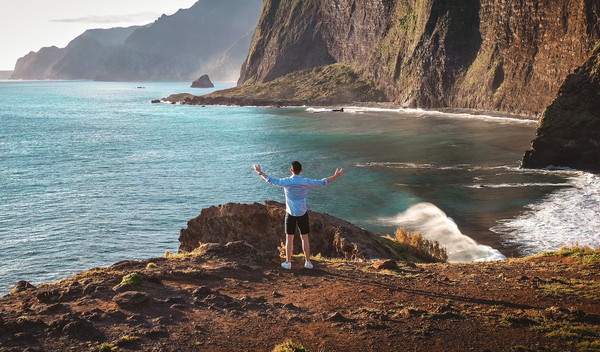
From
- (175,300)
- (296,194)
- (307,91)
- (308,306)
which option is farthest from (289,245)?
(307,91)

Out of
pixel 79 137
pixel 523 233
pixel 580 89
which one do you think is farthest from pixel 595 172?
pixel 79 137

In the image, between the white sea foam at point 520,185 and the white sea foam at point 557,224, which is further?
the white sea foam at point 520,185

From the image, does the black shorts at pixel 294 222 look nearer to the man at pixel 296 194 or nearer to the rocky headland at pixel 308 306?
the man at pixel 296 194

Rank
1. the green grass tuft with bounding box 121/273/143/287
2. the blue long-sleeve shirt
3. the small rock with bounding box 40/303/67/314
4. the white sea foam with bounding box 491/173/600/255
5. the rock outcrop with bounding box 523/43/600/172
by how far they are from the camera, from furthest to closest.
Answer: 1. the rock outcrop with bounding box 523/43/600/172
2. the white sea foam with bounding box 491/173/600/255
3. the blue long-sleeve shirt
4. the green grass tuft with bounding box 121/273/143/287
5. the small rock with bounding box 40/303/67/314

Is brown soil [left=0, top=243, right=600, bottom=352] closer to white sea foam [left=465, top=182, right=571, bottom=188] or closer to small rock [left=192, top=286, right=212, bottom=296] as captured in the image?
small rock [left=192, top=286, right=212, bottom=296]

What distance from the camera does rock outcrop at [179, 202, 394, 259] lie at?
738 inches

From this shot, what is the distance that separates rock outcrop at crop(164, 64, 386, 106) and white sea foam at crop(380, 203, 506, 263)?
112459 mm

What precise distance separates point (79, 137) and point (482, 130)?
5637cm

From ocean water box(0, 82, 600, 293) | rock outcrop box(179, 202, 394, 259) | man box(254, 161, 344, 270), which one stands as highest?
man box(254, 161, 344, 270)

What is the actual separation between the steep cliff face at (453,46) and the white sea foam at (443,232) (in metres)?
53.9

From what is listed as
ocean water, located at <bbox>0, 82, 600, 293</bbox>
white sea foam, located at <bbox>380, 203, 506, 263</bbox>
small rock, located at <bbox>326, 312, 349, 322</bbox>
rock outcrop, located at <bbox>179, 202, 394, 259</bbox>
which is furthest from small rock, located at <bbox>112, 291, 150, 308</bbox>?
white sea foam, located at <bbox>380, 203, 506, 263</bbox>

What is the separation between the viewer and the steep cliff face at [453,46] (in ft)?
278

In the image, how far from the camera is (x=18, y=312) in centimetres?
1070

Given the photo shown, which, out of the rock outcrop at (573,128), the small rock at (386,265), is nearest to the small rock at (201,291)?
the small rock at (386,265)
